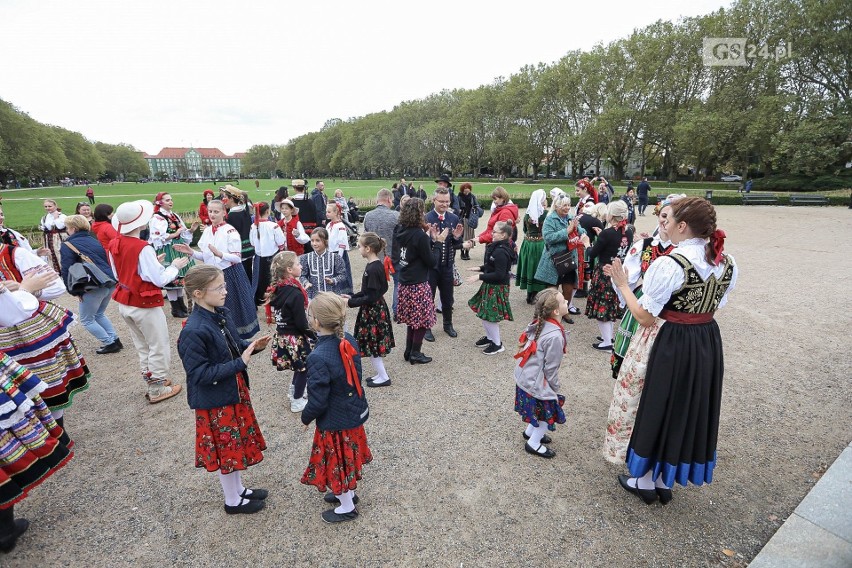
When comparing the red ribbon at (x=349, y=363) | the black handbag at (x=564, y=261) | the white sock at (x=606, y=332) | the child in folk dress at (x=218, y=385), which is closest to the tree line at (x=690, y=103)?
the black handbag at (x=564, y=261)

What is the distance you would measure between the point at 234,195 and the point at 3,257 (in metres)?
3.60

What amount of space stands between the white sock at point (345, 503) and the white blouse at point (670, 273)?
2405 mm

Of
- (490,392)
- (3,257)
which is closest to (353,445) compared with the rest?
(490,392)

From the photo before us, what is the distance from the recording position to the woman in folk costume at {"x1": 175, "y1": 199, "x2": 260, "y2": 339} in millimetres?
5238

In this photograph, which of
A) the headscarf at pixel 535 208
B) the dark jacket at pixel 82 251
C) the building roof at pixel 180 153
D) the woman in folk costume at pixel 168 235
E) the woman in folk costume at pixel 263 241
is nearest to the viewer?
the dark jacket at pixel 82 251

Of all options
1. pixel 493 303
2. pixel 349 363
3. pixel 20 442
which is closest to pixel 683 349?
pixel 349 363

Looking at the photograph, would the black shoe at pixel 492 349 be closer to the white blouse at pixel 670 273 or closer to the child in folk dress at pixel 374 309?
the child in folk dress at pixel 374 309

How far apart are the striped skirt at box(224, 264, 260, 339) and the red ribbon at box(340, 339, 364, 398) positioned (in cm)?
344

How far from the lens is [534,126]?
4866 cm

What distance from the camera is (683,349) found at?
2.68 meters

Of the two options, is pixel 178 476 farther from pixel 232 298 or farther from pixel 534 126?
pixel 534 126

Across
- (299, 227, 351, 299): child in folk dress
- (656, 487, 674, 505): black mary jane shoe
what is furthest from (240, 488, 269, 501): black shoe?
(656, 487, 674, 505): black mary jane shoe

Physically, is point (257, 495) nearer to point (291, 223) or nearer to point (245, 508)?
point (245, 508)

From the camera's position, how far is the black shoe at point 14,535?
2.70 m
